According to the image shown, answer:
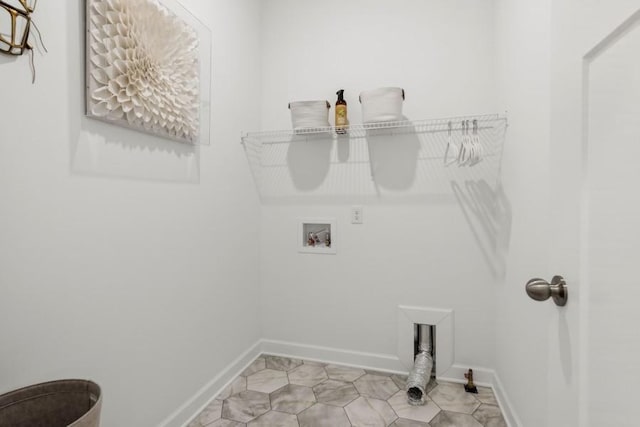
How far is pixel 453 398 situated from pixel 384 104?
168 centimetres

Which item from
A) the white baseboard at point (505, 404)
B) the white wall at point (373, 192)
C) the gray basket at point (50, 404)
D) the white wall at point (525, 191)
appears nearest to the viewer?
the gray basket at point (50, 404)

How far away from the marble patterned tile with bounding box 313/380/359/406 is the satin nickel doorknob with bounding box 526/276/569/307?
1.44 meters

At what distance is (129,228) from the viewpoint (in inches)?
54.4

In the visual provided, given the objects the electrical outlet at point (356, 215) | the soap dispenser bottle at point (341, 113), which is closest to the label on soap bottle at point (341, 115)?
the soap dispenser bottle at point (341, 113)

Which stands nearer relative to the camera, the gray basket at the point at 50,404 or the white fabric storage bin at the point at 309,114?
the gray basket at the point at 50,404

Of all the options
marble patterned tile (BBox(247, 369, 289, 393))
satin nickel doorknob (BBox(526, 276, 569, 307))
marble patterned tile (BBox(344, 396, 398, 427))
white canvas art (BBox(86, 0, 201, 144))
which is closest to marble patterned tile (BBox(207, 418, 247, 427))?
marble patterned tile (BBox(247, 369, 289, 393))

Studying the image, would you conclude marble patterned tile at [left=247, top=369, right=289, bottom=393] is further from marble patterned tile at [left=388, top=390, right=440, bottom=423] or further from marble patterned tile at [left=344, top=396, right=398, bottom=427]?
marble patterned tile at [left=388, top=390, right=440, bottom=423]

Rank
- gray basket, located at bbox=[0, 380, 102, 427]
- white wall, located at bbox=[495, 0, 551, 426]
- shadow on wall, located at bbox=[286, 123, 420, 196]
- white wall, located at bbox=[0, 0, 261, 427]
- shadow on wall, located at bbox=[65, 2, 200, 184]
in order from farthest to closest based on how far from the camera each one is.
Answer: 1. shadow on wall, located at bbox=[286, 123, 420, 196]
2. white wall, located at bbox=[495, 0, 551, 426]
3. shadow on wall, located at bbox=[65, 2, 200, 184]
4. white wall, located at bbox=[0, 0, 261, 427]
5. gray basket, located at bbox=[0, 380, 102, 427]

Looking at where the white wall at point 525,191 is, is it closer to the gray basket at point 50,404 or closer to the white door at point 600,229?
the white door at point 600,229

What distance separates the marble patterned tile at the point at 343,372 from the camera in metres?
2.12

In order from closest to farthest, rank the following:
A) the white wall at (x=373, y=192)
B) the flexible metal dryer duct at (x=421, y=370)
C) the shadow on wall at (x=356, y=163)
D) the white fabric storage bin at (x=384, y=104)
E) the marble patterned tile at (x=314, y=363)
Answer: the flexible metal dryer duct at (x=421, y=370) → the white fabric storage bin at (x=384, y=104) → the white wall at (x=373, y=192) → the shadow on wall at (x=356, y=163) → the marble patterned tile at (x=314, y=363)

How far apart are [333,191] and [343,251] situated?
40 centimetres

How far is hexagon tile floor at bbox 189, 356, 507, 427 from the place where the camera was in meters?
1.71

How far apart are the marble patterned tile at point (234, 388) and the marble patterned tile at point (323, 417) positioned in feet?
1.44
